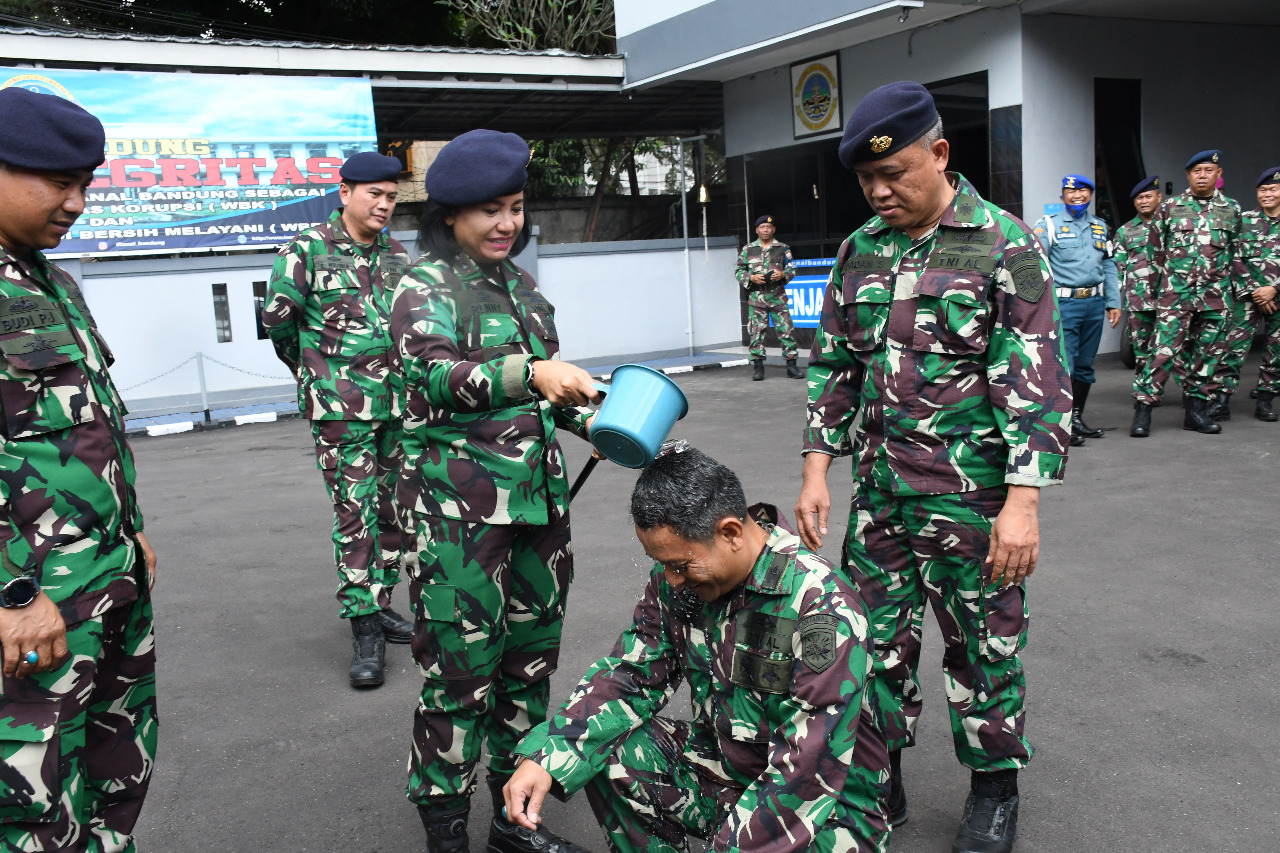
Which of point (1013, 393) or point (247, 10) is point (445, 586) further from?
point (247, 10)

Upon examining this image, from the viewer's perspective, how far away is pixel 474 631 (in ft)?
8.88

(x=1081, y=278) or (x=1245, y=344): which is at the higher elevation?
(x=1081, y=278)

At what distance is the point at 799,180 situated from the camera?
14.6 meters

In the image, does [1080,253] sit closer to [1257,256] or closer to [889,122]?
[1257,256]

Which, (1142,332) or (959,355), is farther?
(1142,332)

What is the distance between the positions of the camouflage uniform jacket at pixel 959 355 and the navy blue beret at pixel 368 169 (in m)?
2.43

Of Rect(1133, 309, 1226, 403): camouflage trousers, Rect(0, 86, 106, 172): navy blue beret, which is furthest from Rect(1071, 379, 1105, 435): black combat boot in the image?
Rect(0, 86, 106, 172): navy blue beret

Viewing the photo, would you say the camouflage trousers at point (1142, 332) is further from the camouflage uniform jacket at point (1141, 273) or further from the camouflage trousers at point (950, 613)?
the camouflage trousers at point (950, 613)

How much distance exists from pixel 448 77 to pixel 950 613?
39.6 feet

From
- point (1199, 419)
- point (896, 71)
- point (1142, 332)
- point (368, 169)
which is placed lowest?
point (1199, 419)

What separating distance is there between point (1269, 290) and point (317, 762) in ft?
25.7

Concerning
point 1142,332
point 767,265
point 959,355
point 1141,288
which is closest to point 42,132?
point 959,355

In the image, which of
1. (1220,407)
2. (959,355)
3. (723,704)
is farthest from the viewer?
(1220,407)

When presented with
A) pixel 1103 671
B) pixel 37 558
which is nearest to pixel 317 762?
pixel 37 558
